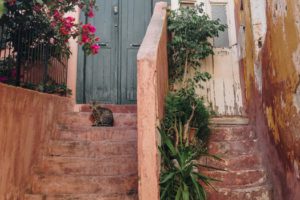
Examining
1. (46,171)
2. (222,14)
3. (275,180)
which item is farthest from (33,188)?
(222,14)

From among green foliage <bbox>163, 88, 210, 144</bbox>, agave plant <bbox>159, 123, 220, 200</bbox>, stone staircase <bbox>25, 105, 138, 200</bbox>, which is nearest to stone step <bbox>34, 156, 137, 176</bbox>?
stone staircase <bbox>25, 105, 138, 200</bbox>

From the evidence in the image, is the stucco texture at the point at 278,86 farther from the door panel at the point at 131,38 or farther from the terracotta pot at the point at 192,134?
the door panel at the point at 131,38

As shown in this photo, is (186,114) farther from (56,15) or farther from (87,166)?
(56,15)

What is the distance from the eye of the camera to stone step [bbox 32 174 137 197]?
3385mm

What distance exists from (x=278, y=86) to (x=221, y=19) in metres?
3.25

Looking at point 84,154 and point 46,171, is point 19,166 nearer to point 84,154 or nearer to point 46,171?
point 46,171

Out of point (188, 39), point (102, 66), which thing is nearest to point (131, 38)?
point (102, 66)

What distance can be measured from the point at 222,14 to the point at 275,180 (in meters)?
3.81

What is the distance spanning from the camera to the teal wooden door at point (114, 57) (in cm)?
613

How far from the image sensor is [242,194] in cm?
367

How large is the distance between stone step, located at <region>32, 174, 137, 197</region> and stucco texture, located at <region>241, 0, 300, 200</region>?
156cm

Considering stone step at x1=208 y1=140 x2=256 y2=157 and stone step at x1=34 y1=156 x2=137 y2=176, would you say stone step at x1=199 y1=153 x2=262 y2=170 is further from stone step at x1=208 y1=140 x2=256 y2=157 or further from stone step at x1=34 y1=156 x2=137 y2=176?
stone step at x1=34 y1=156 x2=137 y2=176

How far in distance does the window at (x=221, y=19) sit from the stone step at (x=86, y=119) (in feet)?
8.36

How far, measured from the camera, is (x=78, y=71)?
6055 mm
